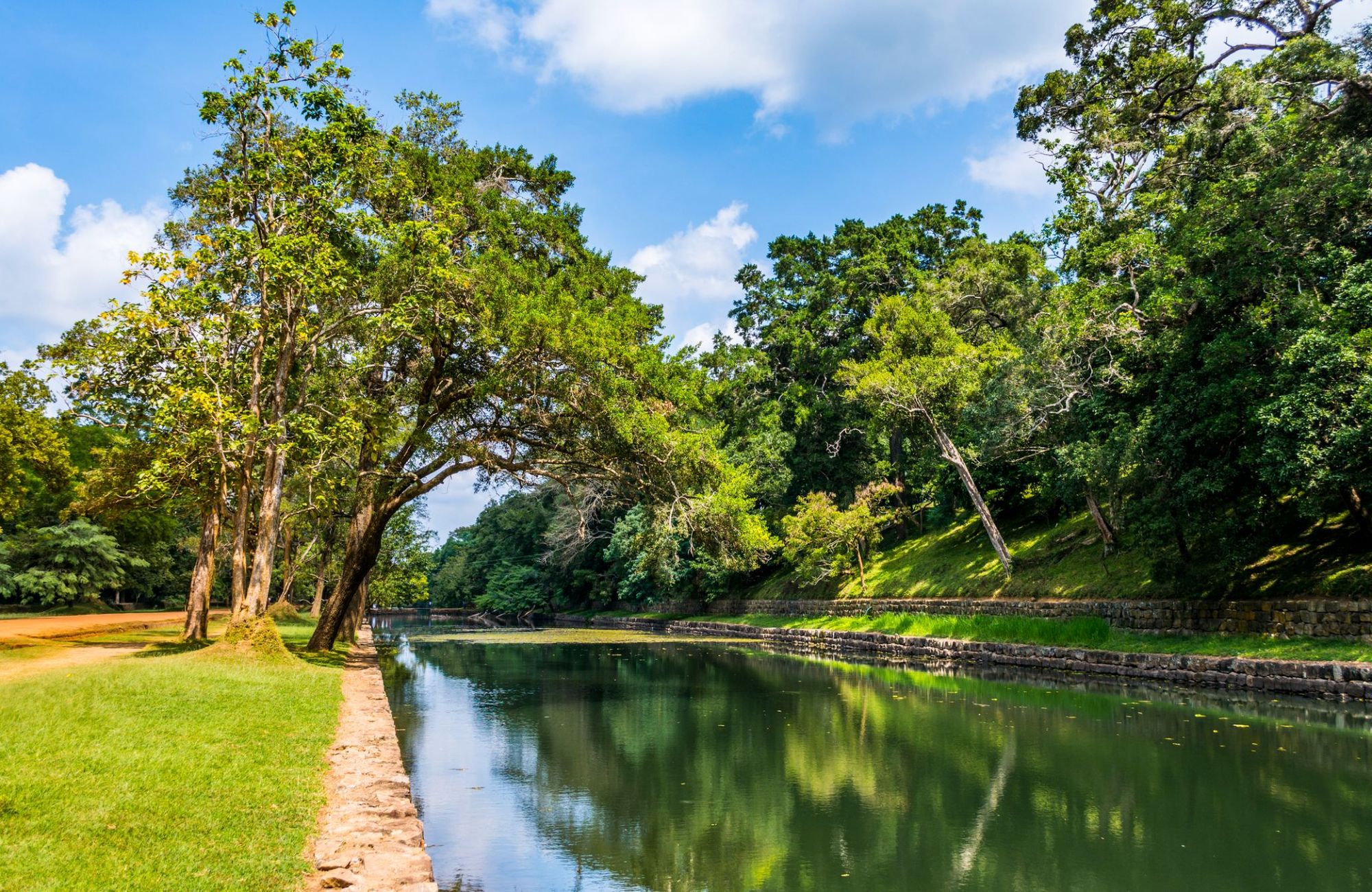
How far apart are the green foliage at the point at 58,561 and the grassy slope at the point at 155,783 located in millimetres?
28658

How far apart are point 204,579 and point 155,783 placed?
18.7 m

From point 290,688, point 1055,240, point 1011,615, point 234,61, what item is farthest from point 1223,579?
point 234,61

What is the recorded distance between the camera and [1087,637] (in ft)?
69.5

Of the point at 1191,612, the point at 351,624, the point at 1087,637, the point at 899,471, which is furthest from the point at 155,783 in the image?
the point at 899,471

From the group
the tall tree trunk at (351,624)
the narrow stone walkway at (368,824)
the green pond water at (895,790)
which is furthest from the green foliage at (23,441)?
the narrow stone walkway at (368,824)

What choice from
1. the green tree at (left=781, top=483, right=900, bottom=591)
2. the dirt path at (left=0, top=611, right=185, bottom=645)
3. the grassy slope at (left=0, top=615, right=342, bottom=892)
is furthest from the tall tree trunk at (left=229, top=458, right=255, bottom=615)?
the green tree at (left=781, top=483, right=900, bottom=591)

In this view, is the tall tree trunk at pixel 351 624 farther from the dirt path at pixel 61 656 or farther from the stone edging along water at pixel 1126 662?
the stone edging along water at pixel 1126 662

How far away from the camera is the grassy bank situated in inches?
620

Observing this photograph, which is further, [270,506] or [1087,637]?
[1087,637]

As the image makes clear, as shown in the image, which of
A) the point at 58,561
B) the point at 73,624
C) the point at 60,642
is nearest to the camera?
the point at 60,642

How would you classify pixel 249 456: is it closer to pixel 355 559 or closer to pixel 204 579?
pixel 355 559

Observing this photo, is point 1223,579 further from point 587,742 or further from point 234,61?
point 234,61

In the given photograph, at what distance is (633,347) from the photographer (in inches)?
671

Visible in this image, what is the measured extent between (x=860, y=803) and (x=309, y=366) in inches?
533
